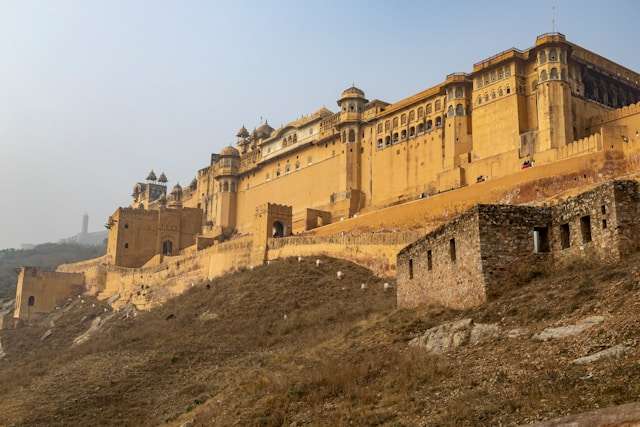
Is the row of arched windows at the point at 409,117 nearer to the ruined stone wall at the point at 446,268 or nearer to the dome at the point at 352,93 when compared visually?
the dome at the point at 352,93

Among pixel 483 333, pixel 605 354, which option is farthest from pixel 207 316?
pixel 605 354

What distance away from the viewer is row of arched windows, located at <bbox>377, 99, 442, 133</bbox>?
48.3 meters

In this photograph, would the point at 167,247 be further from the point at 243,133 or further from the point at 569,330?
the point at 569,330

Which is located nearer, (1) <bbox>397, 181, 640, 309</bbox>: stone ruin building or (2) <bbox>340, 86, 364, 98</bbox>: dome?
(1) <bbox>397, 181, 640, 309</bbox>: stone ruin building

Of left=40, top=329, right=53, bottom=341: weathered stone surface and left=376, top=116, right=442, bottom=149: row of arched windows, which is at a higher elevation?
left=376, top=116, right=442, bottom=149: row of arched windows

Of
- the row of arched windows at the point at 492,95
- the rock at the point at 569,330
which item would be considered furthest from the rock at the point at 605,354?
the row of arched windows at the point at 492,95

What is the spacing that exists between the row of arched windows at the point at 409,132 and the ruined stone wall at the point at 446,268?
31.3 metres

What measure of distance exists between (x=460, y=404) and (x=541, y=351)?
1652 mm

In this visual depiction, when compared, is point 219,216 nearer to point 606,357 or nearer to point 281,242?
point 281,242

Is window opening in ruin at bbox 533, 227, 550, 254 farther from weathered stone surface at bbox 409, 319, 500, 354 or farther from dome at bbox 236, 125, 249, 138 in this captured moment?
dome at bbox 236, 125, 249, 138

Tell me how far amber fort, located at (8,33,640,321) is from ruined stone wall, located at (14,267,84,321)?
120 millimetres

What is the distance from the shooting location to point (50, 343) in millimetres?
43875

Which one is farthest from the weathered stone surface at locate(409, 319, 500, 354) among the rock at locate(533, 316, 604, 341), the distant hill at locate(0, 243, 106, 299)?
the distant hill at locate(0, 243, 106, 299)

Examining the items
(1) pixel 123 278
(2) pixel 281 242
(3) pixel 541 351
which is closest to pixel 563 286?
(3) pixel 541 351
